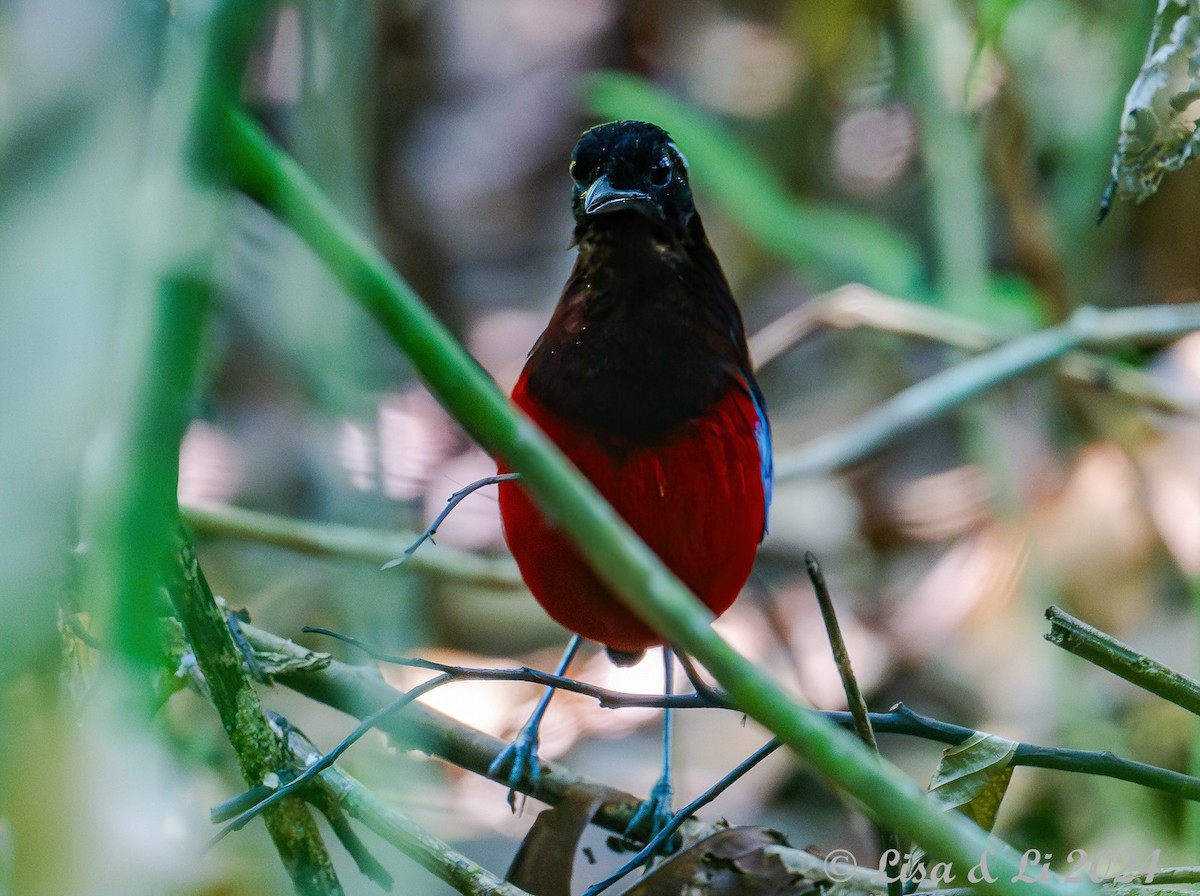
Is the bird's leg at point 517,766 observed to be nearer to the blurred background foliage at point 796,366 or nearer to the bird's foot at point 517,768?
the bird's foot at point 517,768

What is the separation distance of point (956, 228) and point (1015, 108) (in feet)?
1.48

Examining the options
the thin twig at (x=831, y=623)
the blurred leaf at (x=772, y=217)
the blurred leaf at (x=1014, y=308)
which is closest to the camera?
the thin twig at (x=831, y=623)

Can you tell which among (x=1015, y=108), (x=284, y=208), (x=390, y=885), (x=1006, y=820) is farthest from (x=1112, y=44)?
(x=284, y=208)

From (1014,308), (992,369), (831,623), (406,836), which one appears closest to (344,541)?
(406,836)

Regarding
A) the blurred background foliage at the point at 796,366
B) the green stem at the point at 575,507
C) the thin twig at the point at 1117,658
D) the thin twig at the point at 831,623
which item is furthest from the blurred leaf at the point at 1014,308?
the green stem at the point at 575,507

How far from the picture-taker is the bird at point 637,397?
5.62ft

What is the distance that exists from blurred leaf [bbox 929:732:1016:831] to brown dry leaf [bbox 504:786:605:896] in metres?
0.62

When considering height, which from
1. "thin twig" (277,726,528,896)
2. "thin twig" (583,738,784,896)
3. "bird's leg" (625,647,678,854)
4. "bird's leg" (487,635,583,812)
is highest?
"thin twig" (583,738,784,896)

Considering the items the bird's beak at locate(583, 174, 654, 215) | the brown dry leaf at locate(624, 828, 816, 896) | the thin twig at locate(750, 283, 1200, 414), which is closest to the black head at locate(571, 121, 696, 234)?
the bird's beak at locate(583, 174, 654, 215)

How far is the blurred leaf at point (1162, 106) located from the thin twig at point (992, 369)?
5.89 ft

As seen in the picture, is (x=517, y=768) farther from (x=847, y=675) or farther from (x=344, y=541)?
(x=344, y=541)

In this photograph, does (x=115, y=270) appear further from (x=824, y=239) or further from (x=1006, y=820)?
(x=824, y=239)

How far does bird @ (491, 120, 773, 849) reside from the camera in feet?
5.62

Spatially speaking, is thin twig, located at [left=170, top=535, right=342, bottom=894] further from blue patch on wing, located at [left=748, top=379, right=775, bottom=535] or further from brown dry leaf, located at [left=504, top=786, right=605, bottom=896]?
blue patch on wing, located at [left=748, top=379, right=775, bottom=535]
